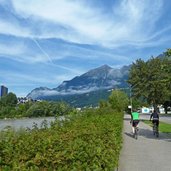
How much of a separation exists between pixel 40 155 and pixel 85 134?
1.65 m

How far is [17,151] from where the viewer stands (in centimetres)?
461

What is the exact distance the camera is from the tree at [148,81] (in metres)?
52.0

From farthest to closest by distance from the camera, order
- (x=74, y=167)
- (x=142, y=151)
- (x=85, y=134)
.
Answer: (x=142, y=151) < (x=85, y=134) < (x=74, y=167)

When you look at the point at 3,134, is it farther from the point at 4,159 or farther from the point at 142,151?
the point at 142,151

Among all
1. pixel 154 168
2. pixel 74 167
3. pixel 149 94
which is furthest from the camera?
pixel 149 94

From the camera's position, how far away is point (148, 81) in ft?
174

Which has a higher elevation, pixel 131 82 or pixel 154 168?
pixel 131 82

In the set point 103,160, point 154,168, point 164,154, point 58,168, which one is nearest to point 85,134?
point 103,160

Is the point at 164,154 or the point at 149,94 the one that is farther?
the point at 149,94

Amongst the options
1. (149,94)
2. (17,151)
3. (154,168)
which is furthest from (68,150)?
(149,94)

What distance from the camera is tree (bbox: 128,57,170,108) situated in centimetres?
5197

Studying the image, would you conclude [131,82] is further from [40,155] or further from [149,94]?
[40,155]

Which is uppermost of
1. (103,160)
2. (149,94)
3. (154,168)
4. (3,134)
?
(149,94)

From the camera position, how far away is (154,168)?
440 inches
